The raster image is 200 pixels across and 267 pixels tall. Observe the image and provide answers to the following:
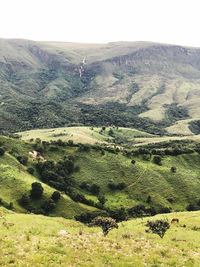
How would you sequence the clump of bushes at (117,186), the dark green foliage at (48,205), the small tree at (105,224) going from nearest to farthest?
the small tree at (105,224) < the dark green foliage at (48,205) < the clump of bushes at (117,186)

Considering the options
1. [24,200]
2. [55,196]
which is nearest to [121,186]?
[55,196]

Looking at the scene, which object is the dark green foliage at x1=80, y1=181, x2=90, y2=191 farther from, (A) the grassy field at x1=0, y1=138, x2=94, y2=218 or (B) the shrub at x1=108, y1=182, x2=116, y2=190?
(A) the grassy field at x1=0, y1=138, x2=94, y2=218

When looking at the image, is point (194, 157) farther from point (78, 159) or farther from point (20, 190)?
point (20, 190)

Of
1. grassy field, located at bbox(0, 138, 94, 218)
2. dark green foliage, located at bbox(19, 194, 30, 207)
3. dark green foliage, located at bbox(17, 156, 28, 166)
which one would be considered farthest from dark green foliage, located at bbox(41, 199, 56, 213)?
dark green foliage, located at bbox(17, 156, 28, 166)

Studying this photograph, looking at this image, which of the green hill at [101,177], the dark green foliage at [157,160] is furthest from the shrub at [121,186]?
the dark green foliage at [157,160]

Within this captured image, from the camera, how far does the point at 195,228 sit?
5191 centimetres

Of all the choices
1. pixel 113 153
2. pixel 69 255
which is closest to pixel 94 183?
pixel 113 153

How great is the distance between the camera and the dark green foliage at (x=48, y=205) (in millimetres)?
89537

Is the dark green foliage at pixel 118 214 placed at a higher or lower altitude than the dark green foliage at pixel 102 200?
higher

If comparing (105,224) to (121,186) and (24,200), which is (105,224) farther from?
(121,186)

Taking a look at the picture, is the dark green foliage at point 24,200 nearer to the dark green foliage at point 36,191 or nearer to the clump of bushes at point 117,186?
the dark green foliage at point 36,191

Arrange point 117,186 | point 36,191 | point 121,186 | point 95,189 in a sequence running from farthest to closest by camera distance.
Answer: point 117,186, point 121,186, point 95,189, point 36,191

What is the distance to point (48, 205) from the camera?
90.3m

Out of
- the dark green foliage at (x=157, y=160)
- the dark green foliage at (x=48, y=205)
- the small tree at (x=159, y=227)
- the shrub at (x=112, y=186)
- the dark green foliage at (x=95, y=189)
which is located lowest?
the dark green foliage at (x=95, y=189)
